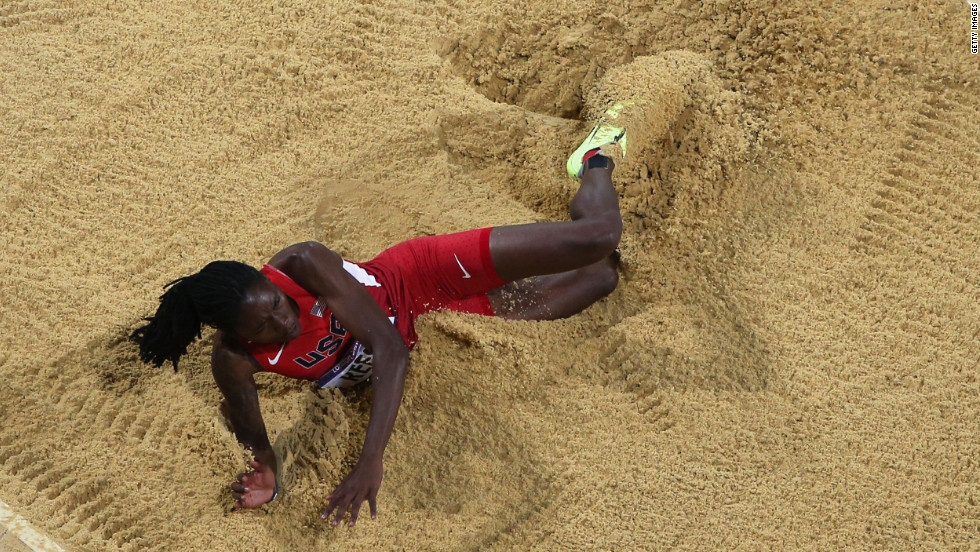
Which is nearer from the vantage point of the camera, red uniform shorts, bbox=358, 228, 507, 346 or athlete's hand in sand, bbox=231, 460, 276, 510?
athlete's hand in sand, bbox=231, 460, 276, 510

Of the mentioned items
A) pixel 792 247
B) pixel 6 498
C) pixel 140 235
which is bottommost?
pixel 6 498

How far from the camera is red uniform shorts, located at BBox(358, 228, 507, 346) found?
2.60 meters

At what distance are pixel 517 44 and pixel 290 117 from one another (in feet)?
3.27

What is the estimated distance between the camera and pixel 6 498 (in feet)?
7.81

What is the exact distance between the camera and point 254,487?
246cm

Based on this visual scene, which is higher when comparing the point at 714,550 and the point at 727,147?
the point at 727,147

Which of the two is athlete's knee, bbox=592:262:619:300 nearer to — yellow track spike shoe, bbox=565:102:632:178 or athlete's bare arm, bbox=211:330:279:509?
yellow track spike shoe, bbox=565:102:632:178

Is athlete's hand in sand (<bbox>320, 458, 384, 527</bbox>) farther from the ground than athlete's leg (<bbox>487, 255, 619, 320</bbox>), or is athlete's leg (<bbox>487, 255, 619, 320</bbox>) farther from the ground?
athlete's leg (<bbox>487, 255, 619, 320</bbox>)

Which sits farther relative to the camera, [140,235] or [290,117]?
[290,117]

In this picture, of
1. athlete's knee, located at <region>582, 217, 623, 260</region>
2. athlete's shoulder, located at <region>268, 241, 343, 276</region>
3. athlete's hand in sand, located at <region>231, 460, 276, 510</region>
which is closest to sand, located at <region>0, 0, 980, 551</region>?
athlete's hand in sand, located at <region>231, 460, 276, 510</region>

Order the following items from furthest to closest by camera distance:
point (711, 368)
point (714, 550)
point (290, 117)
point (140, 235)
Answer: point (290, 117) < point (140, 235) < point (711, 368) < point (714, 550)

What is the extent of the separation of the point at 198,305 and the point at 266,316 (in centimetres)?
17

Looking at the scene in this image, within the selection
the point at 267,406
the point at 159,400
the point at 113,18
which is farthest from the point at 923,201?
the point at 113,18

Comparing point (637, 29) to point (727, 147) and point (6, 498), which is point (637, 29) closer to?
point (727, 147)
